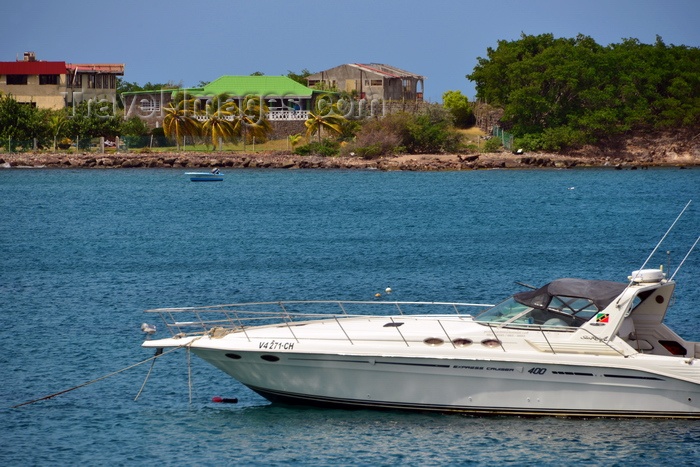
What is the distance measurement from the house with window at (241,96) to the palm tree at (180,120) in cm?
144

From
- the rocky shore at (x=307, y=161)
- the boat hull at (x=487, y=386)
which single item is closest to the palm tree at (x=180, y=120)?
the rocky shore at (x=307, y=161)

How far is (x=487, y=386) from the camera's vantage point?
58.3 feet

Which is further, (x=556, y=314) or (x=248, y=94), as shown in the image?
(x=248, y=94)

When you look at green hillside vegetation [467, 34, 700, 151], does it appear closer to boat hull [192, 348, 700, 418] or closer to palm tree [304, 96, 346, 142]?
palm tree [304, 96, 346, 142]

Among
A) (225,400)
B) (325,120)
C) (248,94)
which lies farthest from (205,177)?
(225,400)

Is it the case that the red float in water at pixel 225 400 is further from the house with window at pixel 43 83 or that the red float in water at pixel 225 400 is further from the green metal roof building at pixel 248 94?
the house with window at pixel 43 83

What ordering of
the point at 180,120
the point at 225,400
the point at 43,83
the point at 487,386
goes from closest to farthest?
the point at 487,386 < the point at 225,400 < the point at 180,120 < the point at 43,83

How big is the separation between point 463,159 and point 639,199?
28579mm

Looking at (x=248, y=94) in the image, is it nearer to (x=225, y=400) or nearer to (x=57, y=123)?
(x=57, y=123)

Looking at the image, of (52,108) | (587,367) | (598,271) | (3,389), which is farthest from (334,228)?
(52,108)

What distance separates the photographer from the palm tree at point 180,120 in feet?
333

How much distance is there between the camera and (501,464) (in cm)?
1683

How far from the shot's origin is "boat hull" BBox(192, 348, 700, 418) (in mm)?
17562

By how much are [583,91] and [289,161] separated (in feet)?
89.4
